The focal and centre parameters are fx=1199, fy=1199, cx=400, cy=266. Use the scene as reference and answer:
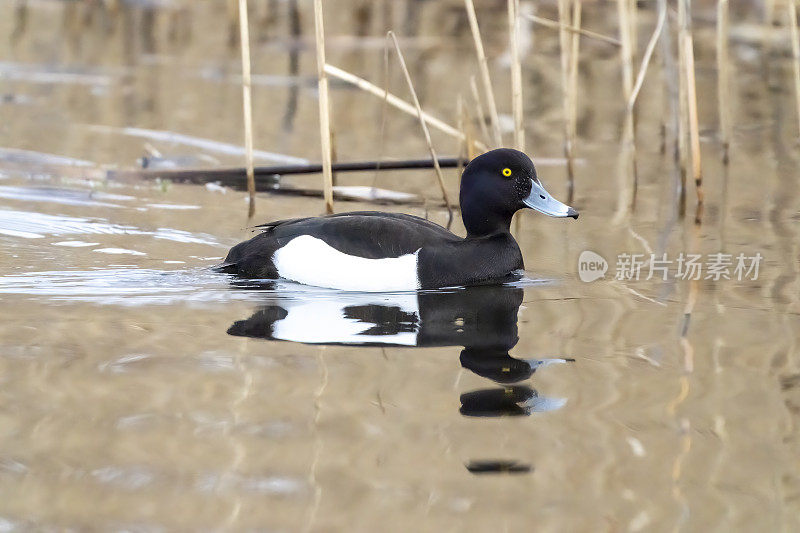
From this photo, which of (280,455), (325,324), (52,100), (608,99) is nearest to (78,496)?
(280,455)

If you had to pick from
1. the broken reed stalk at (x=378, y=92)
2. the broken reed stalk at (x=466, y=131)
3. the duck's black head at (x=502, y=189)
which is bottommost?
the duck's black head at (x=502, y=189)

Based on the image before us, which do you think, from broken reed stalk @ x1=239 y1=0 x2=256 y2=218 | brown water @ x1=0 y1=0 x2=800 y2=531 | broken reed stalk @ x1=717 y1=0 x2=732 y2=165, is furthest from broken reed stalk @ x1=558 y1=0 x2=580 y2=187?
broken reed stalk @ x1=239 y1=0 x2=256 y2=218

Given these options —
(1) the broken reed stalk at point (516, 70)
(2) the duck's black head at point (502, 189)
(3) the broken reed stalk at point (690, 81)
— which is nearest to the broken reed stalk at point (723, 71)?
(3) the broken reed stalk at point (690, 81)

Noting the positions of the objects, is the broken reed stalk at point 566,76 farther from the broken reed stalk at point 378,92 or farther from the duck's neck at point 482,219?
the duck's neck at point 482,219

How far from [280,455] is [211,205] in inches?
193

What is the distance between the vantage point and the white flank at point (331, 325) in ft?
17.2

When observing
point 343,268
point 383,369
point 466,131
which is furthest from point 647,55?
point 383,369

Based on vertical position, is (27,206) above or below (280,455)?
above

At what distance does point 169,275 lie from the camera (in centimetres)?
654

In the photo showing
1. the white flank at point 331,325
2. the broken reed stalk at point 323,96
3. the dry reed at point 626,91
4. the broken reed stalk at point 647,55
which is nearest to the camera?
the white flank at point 331,325

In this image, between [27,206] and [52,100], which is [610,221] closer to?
[27,206]

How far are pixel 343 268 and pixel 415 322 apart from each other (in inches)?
31.5

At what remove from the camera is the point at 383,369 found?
4.76 meters

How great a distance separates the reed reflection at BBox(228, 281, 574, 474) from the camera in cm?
447
